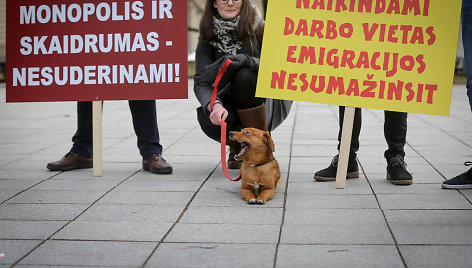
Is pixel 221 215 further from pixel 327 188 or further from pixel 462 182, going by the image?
pixel 462 182

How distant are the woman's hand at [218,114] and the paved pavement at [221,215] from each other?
46cm

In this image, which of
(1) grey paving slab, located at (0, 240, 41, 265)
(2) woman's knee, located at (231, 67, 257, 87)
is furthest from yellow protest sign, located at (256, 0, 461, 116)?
(1) grey paving slab, located at (0, 240, 41, 265)

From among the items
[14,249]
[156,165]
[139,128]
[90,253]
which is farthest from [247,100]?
[14,249]

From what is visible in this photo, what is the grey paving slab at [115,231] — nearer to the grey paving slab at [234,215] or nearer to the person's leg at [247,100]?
the grey paving slab at [234,215]

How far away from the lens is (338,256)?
281 cm

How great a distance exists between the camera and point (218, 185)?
14.5 feet

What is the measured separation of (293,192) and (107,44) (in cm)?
182

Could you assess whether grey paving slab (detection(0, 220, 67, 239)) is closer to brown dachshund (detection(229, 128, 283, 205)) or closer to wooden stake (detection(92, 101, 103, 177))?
brown dachshund (detection(229, 128, 283, 205))

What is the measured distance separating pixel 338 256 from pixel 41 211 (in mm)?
1777

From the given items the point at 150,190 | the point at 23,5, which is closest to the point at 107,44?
the point at 23,5

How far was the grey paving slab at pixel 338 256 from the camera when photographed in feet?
8.89

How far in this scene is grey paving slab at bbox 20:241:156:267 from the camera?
2.76 m

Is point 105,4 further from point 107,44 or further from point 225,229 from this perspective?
point 225,229

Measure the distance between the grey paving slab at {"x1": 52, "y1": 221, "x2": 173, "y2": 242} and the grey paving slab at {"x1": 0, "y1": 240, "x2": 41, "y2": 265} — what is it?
0.15 meters
